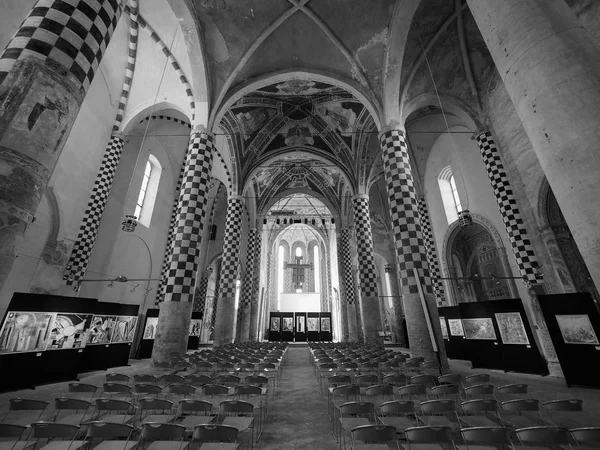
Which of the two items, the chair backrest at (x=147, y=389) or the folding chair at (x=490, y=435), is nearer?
the folding chair at (x=490, y=435)

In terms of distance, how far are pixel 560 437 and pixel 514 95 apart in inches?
137

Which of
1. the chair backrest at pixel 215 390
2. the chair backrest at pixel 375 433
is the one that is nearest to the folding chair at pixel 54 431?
the chair backrest at pixel 215 390

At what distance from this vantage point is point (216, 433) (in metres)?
2.36

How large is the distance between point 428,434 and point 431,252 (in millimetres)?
12701

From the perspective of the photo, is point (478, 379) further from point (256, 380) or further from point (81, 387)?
point (81, 387)

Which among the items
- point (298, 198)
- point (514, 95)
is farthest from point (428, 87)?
point (298, 198)

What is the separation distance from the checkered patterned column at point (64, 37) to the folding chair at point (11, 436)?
3.46 metres

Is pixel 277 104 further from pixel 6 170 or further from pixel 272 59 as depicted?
pixel 6 170

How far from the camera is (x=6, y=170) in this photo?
2.82 m

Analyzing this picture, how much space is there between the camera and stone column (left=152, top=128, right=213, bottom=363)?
7.79m

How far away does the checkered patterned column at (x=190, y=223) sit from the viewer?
27.3ft

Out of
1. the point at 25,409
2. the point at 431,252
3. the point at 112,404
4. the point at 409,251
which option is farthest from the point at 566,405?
the point at 431,252

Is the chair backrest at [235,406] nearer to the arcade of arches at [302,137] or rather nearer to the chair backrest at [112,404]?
the chair backrest at [112,404]

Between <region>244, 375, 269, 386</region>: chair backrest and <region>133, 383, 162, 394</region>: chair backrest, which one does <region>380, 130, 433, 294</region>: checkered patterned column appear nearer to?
<region>244, 375, 269, 386</region>: chair backrest
